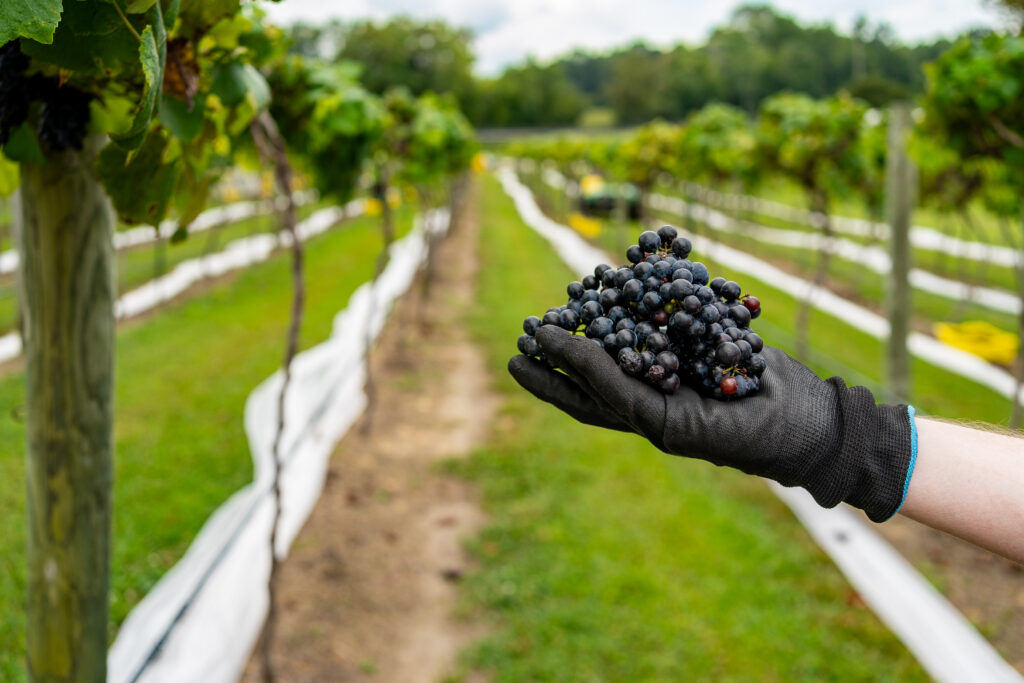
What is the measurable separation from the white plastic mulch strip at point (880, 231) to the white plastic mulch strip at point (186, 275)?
26.5ft

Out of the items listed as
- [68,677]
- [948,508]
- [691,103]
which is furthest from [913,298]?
[691,103]

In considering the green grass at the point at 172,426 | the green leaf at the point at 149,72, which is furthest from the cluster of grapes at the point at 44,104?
the green grass at the point at 172,426

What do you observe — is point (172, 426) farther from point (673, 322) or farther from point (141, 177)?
point (673, 322)

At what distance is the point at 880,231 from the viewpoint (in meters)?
17.4

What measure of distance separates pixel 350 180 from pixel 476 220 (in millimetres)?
18125

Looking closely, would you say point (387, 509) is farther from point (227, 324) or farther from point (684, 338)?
point (227, 324)

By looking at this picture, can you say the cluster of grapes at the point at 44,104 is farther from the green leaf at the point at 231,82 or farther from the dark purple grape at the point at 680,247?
the dark purple grape at the point at 680,247

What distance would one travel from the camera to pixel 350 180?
5.42 meters

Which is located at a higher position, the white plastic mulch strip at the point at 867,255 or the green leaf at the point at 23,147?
the green leaf at the point at 23,147

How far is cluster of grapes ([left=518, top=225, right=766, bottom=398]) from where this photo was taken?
1.33m

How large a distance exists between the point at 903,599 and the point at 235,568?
300 centimetres

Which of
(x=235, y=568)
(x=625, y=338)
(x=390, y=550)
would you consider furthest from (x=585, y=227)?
(x=625, y=338)

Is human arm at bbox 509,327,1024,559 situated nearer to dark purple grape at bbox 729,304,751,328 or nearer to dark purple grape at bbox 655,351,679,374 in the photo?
dark purple grape at bbox 655,351,679,374

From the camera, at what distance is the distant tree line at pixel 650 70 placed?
50.4m
